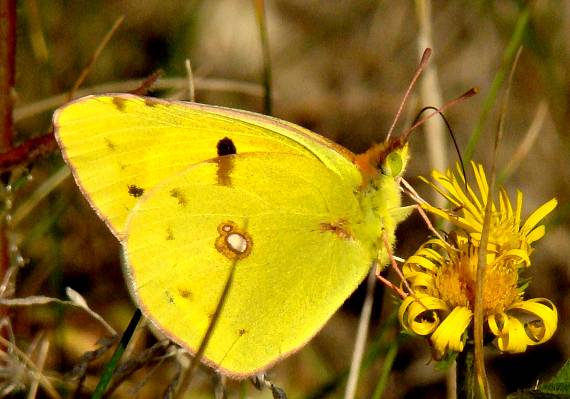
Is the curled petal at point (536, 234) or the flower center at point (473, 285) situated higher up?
the curled petal at point (536, 234)

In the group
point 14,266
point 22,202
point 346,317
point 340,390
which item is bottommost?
point 346,317

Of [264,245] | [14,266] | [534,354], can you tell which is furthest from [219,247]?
[534,354]

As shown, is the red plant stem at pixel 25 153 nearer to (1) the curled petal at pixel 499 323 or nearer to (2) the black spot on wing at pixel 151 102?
(2) the black spot on wing at pixel 151 102

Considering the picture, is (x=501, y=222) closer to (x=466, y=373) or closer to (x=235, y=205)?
(x=466, y=373)

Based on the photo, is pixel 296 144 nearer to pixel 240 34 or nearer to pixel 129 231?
pixel 129 231

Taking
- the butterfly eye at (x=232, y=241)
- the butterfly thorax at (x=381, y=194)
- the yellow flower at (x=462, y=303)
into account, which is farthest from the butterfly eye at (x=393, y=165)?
the butterfly eye at (x=232, y=241)
